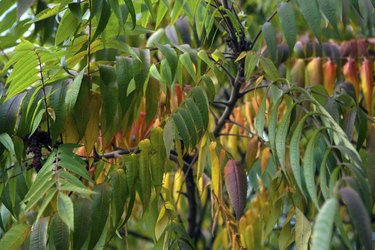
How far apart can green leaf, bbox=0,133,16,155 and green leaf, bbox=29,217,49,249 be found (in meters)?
0.18

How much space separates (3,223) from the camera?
1.42 m

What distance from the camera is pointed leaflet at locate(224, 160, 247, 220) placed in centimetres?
113

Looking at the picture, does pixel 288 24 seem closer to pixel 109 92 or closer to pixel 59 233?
pixel 109 92

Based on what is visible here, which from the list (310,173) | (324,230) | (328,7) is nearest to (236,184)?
(310,173)

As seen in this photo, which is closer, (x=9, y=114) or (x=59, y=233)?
(x=59, y=233)

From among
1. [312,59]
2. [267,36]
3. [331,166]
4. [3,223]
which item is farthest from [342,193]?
[312,59]

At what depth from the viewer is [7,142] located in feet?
3.75

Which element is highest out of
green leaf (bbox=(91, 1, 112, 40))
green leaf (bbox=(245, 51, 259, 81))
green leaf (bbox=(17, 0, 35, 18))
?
green leaf (bbox=(17, 0, 35, 18))

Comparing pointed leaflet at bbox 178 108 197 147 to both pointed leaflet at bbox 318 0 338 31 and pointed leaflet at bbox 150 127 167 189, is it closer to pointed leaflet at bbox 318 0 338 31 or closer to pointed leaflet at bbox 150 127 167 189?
pointed leaflet at bbox 150 127 167 189

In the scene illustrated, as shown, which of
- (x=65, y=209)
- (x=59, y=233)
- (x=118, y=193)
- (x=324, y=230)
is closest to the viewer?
(x=324, y=230)

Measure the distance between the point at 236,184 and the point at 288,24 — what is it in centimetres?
30

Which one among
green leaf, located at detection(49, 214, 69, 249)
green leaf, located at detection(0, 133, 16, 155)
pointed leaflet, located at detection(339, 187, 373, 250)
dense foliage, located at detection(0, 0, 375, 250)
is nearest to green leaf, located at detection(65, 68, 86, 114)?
dense foliage, located at detection(0, 0, 375, 250)

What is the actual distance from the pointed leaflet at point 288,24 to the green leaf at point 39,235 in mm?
525

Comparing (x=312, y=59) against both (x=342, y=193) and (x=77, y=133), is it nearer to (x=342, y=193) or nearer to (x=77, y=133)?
(x=77, y=133)
